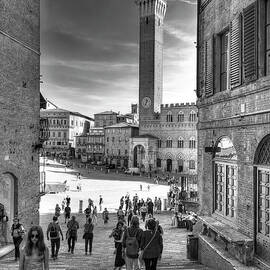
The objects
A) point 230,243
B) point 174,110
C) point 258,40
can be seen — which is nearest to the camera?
point 258,40

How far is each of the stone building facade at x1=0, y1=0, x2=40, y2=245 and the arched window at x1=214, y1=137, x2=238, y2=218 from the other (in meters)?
6.89

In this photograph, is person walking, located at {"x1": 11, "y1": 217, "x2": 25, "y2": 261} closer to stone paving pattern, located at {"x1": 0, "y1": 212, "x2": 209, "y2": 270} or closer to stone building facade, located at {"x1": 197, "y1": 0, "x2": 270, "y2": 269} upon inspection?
stone paving pattern, located at {"x1": 0, "y1": 212, "x2": 209, "y2": 270}

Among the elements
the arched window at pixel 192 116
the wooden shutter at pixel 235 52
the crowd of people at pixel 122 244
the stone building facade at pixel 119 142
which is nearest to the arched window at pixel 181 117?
the arched window at pixel 192 116

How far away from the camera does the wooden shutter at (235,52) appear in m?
8.38

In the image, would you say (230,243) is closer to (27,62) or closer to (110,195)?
(27,62)

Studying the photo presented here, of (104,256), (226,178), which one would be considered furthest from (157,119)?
(226,178)

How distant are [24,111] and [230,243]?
9252mm

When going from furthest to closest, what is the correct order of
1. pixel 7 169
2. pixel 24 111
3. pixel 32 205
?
pixel 32 205
pixel 24 111
pixel 7 169

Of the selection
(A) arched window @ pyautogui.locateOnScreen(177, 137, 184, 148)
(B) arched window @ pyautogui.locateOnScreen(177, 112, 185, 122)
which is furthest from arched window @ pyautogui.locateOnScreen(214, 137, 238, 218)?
(B) arched window @ pyautogui.locateOnScreen(177, 112, 185, 122)

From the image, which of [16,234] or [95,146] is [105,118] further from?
[16,234]

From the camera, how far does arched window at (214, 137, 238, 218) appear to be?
8.87 metres

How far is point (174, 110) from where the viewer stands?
2586 inches

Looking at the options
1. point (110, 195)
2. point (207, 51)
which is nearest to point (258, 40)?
point (207, 51)

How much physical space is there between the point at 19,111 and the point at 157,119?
177 ft
